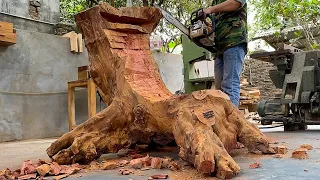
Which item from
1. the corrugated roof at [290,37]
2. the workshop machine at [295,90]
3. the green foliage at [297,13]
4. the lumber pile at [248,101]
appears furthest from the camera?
the corrugated roof at [290,37]

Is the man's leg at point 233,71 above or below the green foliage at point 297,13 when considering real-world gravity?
below

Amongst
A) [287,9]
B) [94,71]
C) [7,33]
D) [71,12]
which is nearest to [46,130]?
[7,33]

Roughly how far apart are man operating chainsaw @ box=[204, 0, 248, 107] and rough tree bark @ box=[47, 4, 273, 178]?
1.78 feet

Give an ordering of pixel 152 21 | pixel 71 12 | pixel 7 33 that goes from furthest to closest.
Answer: pixel 71 12, pixel 7 33, pixel 152 21

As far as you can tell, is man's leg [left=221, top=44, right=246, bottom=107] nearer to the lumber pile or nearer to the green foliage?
the green foliage

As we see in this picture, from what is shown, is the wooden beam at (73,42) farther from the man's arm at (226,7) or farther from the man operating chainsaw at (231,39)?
the man's arm at (226,7)

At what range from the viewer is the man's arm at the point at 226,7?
102 inches

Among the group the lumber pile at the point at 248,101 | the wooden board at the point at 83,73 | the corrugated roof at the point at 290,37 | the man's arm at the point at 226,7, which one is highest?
the corrugated roof at the point at 290,37

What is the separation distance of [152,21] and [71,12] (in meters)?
6.83

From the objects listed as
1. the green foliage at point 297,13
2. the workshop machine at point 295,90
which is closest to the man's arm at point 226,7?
the workshop machine at point 295,90

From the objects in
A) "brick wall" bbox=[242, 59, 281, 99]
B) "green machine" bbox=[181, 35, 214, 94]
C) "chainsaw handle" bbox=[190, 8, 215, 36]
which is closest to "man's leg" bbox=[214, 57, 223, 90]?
"chainsaw handle" bbox=[190, 8, 215, 36]

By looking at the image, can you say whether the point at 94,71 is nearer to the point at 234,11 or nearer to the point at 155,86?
the point at 155,86

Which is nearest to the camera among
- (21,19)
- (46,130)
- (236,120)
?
(236,120)

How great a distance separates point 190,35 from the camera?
108 inches
